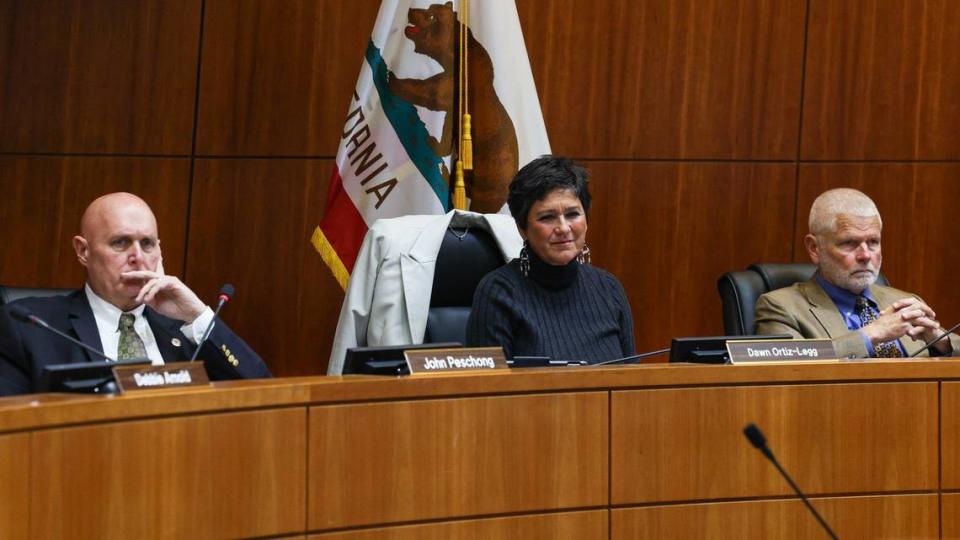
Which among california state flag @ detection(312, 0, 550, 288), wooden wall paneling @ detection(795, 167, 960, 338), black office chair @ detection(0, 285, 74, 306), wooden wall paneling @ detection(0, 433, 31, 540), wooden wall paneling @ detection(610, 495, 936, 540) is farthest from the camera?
wooden wall paneling @ detection(795, 167, 960, 338)

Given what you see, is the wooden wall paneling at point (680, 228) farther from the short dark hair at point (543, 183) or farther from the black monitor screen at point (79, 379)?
the black monitor screen at point (79, 379)

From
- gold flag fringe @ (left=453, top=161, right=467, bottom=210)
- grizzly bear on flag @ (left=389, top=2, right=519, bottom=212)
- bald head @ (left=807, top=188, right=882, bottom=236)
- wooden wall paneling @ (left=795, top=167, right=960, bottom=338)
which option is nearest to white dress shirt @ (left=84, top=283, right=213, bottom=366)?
gold flag fringe @ (left=453, top=161, right=467, bottom=210)

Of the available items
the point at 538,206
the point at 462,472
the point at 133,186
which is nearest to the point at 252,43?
the point at 133,186

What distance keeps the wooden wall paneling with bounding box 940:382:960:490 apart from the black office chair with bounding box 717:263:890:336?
0.81 metres

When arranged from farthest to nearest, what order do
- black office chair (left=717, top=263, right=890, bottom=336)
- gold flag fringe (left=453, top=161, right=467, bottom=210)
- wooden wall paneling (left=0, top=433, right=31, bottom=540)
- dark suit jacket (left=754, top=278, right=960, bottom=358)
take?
gold flag fringe (left=453, top=161, right=467, bottom=210)
black office chair (left=717, top=263, right=890, bottom=336)
dark suit jacket (left=754, top=278, right=960, bottom=358)
wooden wall paneling (left=0, top=433, right=31, bottom=540)

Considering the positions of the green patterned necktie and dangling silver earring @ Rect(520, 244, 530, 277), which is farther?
dangling silver earring @ Rect(520, 244, 530, 277)

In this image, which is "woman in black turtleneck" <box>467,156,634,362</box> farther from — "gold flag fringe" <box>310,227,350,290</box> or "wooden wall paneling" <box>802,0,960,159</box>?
"wooden wall paneling" <box>802,0,960,159</box>

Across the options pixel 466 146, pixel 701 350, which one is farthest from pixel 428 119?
pixel 701 350

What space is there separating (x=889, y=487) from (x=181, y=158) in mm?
2895

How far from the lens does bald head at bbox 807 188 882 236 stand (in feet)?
12.0

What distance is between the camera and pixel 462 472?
245 cm

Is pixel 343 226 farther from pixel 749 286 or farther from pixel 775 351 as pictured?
pixel 775 351

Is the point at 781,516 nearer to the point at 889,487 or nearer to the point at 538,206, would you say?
the point at 889,487

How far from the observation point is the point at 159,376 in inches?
86.1
